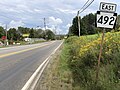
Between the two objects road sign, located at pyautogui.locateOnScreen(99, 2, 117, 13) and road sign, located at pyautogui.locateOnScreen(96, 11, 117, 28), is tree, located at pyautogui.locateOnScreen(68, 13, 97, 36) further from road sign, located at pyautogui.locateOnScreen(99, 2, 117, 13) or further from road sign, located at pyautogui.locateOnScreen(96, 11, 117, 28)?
road sign, located at pyautogui.locateOnScreen(96, 11, 117, 28)

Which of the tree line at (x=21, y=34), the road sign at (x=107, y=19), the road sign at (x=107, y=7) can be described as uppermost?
the road sign at (x=107, y=7)

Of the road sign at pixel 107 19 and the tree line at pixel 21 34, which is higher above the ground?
the road sign at pixel 107 19

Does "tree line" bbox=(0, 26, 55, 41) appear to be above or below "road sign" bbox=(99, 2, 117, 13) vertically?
below

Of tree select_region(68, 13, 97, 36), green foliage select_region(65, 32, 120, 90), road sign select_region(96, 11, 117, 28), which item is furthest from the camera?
tree select_region(68, 13, 97, 36)

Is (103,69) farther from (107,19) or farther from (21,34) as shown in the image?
(21,34)

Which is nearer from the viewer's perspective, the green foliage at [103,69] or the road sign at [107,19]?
the green foliage at [103,69]

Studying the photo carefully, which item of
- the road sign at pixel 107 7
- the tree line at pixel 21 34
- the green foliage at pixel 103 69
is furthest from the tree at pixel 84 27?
the road sign at pixel 107 7

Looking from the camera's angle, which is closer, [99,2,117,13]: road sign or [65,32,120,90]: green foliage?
[65,32,120,90]: green foliage

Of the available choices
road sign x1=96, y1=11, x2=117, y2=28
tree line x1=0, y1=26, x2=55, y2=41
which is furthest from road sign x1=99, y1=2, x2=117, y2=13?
tree line x1=0, y1=26, x2=55, y2=41

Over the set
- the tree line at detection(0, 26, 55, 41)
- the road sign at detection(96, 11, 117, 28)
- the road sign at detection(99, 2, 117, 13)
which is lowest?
the tree line at detection(0, 26, 55, 41)

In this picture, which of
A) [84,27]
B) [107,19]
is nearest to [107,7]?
[107,19]

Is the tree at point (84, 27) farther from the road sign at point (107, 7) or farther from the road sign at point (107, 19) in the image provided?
the road sign at point (107, 19)

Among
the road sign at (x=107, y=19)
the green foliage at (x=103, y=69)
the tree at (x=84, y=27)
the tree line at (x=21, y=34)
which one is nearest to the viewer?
the green foliage at (x=103, y=69)

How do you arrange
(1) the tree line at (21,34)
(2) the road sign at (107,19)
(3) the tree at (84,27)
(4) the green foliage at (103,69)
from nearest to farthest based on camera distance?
(4) the green foliage at (103,69)
(2) the road sign at (107,19)
(3) the tree at (84,27)
(1) the tree line at (21,34)
